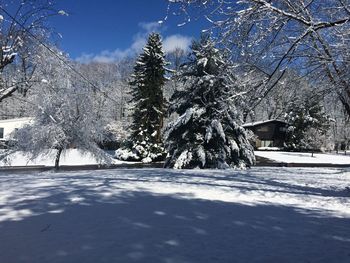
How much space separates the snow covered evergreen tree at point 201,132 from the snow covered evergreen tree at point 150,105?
1721cm

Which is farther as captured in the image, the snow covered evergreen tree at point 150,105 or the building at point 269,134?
the building at point 269,134

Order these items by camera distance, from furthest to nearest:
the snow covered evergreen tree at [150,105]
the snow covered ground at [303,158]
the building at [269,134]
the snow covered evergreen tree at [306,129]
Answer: the building at [269,134] < the snow covered evergreen tree at [306,129] < the snow covered ground at [303,158] < the snow covered evergreen tree at [150,105]

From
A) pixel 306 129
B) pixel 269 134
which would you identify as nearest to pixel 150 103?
pixel 306 129

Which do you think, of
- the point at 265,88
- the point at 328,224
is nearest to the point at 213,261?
the point at 328,224

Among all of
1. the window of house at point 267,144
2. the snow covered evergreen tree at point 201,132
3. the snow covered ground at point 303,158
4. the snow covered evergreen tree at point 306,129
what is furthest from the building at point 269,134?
the snow covered evergreen tree at point 201,132

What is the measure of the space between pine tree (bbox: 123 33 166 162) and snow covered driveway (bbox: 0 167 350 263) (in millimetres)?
29592

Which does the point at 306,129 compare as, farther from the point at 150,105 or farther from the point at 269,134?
the point at 150,105

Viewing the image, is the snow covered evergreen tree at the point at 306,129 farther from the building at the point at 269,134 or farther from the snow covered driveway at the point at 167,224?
the snow covered driveway at the point at 167,224

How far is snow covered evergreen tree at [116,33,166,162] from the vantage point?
37.7 m

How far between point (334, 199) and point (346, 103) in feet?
14.3

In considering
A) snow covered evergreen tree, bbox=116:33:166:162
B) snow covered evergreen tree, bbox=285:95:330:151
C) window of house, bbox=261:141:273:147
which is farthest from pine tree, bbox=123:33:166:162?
window of house, bbox=261:141:273:147

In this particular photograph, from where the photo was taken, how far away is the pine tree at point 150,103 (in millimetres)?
37656

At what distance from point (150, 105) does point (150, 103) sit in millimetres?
210

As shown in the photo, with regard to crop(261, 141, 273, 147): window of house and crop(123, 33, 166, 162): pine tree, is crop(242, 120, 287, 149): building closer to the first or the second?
crop(261, 141, 273, 147): window of house
